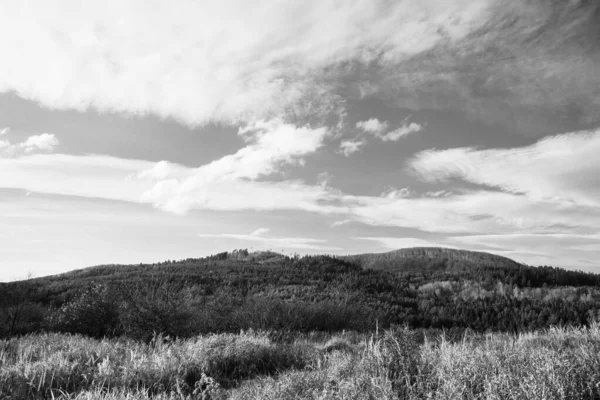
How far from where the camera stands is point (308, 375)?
5.65 meters

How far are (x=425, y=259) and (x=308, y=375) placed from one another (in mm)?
40117

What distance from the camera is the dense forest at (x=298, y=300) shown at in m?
16.1

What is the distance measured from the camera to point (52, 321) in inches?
717

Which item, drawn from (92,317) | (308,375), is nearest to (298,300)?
(92,317)

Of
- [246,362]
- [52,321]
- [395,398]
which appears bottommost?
Result: [52,321]

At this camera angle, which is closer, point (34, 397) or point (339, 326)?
point (34, 397)

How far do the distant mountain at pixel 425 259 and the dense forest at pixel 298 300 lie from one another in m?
2.54

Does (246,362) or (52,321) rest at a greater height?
(246,362)

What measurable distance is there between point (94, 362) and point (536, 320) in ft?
61.7

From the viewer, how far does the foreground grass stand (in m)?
4.82

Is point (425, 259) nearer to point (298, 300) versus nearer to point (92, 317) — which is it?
point (298, 300)

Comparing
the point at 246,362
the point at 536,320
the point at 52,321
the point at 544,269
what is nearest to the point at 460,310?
the point at 536,320

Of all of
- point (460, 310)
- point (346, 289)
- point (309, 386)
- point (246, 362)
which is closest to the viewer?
point (309, 386)

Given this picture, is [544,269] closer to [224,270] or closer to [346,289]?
[346,289]
